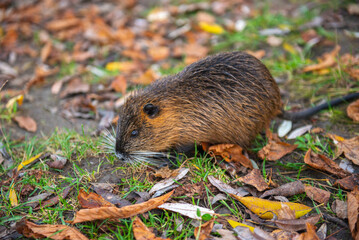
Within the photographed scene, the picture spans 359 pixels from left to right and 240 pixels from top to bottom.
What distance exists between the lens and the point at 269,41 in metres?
4.58

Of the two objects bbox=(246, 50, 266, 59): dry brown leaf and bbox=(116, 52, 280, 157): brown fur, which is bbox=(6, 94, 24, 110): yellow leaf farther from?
bbox=(246, 50, 266, 59): dry brown leaf

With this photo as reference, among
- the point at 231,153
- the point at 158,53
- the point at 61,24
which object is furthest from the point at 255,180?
the point at 61,24

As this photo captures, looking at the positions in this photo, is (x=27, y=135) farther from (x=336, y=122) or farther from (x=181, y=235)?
(x=336, y=122)

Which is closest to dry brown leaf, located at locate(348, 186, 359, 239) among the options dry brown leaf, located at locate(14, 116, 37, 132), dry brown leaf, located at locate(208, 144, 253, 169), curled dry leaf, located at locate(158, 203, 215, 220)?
dry brown leaf, located at locate(208, 144, 253, 169)

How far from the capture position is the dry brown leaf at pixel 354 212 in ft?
6.59

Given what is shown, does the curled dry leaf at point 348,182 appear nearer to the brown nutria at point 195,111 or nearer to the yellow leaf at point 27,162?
the brown nutria at point 195,111

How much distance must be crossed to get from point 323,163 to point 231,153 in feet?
2.47

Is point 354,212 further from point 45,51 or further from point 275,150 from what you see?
point 45,51

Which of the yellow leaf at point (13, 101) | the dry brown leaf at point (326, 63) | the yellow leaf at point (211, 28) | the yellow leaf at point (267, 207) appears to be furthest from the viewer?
the yellow leaf at point (211, 28)

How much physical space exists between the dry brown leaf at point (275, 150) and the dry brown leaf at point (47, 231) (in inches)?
63.7

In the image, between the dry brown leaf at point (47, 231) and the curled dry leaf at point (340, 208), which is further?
the curled dry leaf at point (340, 208)

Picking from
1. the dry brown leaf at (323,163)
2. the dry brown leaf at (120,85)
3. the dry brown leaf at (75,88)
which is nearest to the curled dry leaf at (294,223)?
the dry brown leaf at (323,163)

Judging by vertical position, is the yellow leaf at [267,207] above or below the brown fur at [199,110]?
below

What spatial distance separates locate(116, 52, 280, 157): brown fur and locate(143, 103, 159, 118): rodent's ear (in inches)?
1.3
